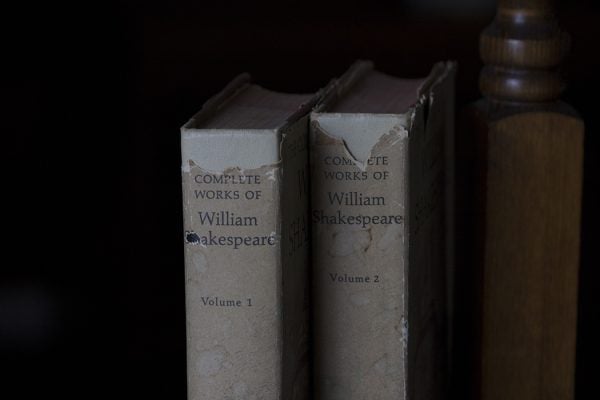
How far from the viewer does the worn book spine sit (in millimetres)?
669

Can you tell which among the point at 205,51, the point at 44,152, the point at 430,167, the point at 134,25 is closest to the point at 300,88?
the point at 205,51

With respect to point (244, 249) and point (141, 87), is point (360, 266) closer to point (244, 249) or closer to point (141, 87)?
point (244, 249)

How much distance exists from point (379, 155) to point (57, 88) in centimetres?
116

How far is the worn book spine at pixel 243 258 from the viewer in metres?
0.67

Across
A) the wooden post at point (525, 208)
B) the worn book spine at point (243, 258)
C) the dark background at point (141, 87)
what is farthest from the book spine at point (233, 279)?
the dark background at point (141, 87)

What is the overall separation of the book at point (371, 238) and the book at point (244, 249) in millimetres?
19

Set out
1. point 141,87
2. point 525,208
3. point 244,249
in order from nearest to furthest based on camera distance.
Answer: point 244,249 < point 525,208 < point 141,87

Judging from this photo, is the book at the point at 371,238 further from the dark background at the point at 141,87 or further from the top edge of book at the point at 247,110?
the dark background at the point at 141,87

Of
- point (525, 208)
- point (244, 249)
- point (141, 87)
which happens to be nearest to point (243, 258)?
point (244, 249)

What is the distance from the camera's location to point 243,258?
69 cm

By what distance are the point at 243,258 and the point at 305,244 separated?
0.06m

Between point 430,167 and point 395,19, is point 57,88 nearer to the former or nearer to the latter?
point 395,19

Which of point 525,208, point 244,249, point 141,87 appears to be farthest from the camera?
point 141,87

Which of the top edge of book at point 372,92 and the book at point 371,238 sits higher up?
the top edge of book at point 372,92
